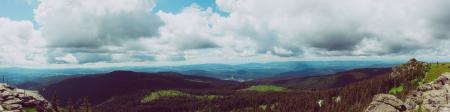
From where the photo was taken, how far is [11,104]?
174375 mm

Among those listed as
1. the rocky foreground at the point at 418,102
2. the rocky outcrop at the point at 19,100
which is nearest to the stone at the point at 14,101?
the rocky outcrop at the point at 19,100

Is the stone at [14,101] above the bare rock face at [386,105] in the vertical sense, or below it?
above

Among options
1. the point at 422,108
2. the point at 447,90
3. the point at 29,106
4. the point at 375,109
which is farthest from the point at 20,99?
the point at 447,90

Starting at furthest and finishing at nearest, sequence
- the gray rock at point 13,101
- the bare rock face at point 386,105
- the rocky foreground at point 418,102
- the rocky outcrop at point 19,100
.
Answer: the gray rock at point 13,101 < the rocky outcrop at point 19,100 < the bare rock face at point 386,105 < the rocky foreground at point 418,102

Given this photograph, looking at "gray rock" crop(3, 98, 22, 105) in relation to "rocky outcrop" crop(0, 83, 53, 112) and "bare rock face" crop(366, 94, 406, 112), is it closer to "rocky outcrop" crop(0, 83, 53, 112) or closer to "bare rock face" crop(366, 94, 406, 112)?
"rocky outcrop" crop(0, 83, 53, 112)

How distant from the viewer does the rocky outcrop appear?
173250mm

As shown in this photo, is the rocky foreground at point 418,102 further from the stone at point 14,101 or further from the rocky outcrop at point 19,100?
the stone at point 14,101

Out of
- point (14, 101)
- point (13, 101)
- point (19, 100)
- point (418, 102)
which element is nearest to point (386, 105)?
point (418, 102)

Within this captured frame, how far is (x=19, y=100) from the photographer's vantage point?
181 metres

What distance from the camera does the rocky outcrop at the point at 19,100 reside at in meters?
173

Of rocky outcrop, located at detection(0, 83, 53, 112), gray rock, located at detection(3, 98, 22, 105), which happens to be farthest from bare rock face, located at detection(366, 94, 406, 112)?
gray rock, located at detection(3, 98, 22, 105)

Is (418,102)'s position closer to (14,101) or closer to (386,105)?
(386,105)

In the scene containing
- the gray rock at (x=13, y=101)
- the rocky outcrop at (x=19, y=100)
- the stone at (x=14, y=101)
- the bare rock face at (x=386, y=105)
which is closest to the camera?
the bare rock face at (x=386, y=105)

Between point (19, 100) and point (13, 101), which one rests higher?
point (19, 100)
